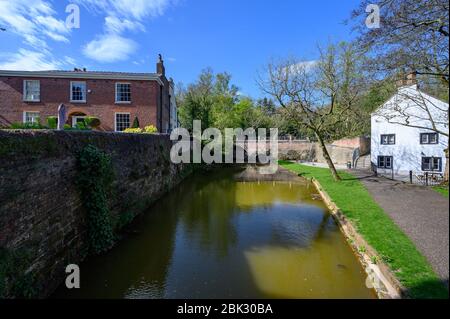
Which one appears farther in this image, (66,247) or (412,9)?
(412,9)

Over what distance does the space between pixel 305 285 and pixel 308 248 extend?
2140 mm

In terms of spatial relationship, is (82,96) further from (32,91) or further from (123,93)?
(32,91)

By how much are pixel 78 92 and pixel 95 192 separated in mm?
16883

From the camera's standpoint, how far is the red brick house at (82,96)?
20438 mm

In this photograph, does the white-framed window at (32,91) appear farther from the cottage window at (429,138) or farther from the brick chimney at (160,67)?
the cottage window at (429,138)

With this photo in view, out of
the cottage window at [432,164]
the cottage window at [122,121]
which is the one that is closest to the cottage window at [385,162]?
the cottage window at [432,164]

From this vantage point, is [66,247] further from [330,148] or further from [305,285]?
[330,148]

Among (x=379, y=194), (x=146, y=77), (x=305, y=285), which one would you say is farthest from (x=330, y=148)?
(x=305, y=285)

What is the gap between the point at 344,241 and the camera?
8.39m

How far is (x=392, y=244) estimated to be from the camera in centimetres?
664

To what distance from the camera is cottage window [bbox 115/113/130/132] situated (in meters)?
21.5

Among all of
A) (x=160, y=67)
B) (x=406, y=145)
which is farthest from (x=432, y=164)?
(x=160, y=67)

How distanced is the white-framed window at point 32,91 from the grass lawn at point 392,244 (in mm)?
22148
